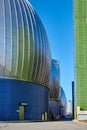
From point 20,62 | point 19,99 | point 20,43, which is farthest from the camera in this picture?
point 20,43

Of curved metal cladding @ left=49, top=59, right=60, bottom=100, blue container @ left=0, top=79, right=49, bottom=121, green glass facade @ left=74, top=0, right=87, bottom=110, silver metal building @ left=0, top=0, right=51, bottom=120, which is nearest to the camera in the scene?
blue container @ left=0, top=79, right=49, bottom=121

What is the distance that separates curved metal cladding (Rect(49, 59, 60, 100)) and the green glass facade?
41.9 m

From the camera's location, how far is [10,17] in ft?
182

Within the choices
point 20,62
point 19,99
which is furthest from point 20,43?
point 19,99

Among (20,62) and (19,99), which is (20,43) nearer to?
(20,62)

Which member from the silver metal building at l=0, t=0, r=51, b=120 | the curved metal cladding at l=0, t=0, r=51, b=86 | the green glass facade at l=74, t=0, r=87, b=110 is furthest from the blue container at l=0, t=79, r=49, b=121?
the green glass facade at l=74, t=0, r=87, b=110

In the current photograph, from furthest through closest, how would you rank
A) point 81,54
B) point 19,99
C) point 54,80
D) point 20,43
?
point 54,80 → point 81,54 → point 20,43 → point 19,99

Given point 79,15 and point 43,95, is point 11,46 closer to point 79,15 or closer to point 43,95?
point 43,95

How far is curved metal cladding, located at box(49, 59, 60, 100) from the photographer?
4329 inches

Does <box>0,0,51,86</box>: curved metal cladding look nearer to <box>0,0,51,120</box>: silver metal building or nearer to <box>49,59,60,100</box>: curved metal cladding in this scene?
<box>0,0,51,120</box>: silver metal building

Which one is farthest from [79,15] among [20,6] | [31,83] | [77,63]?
[31,83]

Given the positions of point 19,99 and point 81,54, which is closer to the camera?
point 19,99

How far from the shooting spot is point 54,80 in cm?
11300

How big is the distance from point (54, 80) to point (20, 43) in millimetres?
58517
